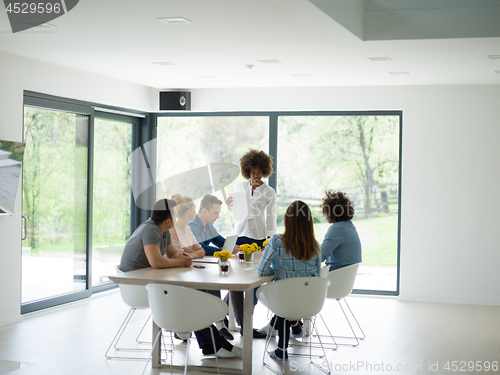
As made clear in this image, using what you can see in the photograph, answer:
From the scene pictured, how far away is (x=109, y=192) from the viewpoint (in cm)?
762

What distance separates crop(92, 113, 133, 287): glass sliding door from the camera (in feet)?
24.1

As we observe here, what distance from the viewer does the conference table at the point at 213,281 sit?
3.89m

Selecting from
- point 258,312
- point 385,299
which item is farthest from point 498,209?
point 258,312

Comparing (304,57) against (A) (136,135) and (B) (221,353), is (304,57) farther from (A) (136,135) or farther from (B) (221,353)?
(A) (136,135)

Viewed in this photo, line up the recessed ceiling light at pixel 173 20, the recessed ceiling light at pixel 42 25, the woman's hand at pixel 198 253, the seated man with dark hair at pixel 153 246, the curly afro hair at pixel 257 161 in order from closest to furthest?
the recessed ceiling light at pixel 173 20, the recessed ceiling light at pixel 42 25, the seated man with dark hair at pixel 153 246, the woman's hand at pixel 198 253, the curly afro hair at pixel 257 161

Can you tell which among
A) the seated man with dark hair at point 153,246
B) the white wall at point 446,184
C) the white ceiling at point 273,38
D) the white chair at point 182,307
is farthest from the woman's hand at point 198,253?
the white wall at point 446,184

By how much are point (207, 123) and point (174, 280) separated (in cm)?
459

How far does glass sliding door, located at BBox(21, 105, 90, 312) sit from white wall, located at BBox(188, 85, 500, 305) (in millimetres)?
3719

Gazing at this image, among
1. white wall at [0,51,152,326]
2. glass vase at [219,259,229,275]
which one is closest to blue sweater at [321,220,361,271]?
glass vase at [219,259,229,275]

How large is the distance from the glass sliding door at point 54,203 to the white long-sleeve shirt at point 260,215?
2.10 m

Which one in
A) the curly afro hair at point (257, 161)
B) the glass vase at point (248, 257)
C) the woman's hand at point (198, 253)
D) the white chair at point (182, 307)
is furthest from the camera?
the curly afro hair at point (257, 161)

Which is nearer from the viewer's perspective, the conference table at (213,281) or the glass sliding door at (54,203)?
the conference table at (213,281)

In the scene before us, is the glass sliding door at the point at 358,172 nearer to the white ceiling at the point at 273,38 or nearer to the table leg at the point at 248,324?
the white ceiling at the point at 273,38

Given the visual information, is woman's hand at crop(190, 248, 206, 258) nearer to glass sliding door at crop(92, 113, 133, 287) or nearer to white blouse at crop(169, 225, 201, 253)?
white blouse at crop(169, 225, 201, 253)
